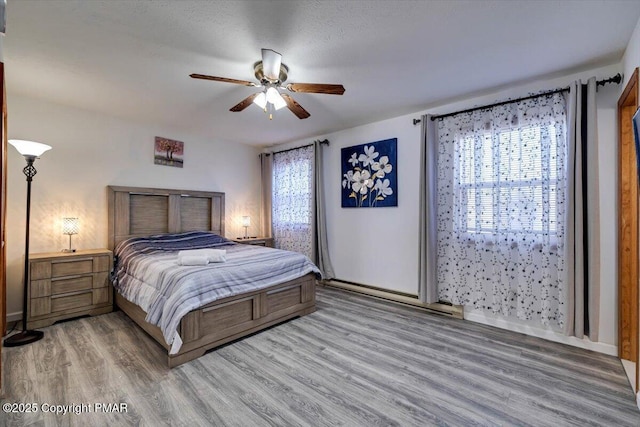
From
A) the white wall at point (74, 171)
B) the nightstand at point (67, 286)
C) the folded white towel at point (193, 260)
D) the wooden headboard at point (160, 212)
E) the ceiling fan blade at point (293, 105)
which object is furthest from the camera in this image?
the wooden headboard at point (160, 212)

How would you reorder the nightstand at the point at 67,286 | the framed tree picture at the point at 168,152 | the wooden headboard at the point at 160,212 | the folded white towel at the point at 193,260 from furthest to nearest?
the framed tree picture at the point at 168,152 < the wooden headboard at the point at 160,212 < the nightstand at the point at 67,286 < the folded white towel at the point at 193,260

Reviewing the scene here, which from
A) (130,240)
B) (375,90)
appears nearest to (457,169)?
(375,90)

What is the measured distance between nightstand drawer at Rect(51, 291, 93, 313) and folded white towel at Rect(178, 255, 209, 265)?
1.45 metres

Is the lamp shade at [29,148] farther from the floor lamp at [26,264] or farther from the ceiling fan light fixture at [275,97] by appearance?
the ceiling fan light fixture at [275,97]

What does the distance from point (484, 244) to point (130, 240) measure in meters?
4.27

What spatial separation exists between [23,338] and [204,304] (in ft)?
6.04

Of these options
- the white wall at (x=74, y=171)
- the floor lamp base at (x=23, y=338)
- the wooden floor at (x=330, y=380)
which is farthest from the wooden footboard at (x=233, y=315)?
the white wall at (x=74, y=171)

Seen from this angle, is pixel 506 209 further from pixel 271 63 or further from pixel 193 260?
pixel 193 260

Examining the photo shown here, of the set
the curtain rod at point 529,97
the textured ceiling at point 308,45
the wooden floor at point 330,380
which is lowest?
the wooden floor at point 330,380

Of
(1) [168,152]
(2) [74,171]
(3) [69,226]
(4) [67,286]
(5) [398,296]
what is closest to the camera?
(4) [67,286]

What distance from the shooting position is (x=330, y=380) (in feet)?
6.68

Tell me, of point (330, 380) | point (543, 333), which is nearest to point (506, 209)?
point (543, 333)

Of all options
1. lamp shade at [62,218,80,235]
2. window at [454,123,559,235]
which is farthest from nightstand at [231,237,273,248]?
window at [454,123,559,235]

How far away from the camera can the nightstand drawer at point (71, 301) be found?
9.75 feet
